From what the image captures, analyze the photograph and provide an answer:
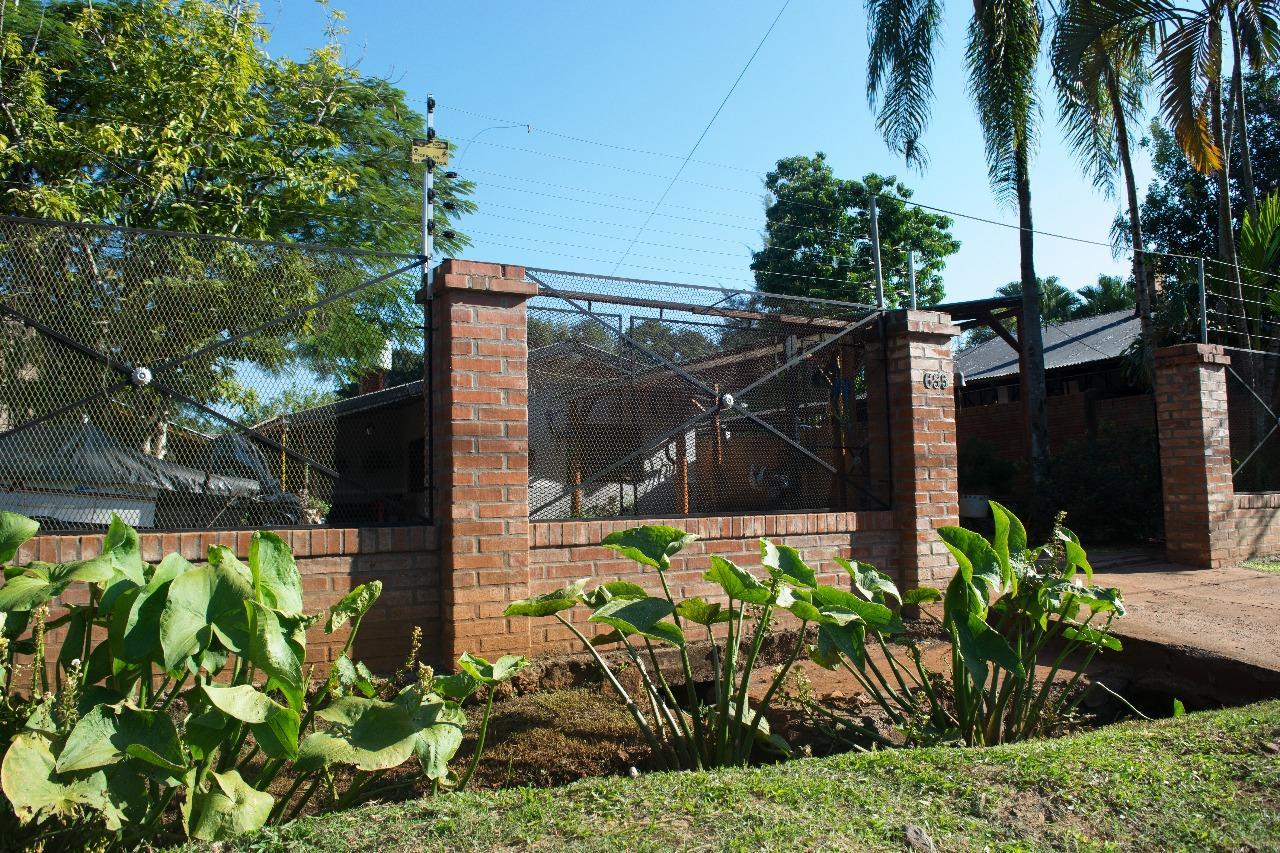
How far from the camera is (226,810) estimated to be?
2371 mm

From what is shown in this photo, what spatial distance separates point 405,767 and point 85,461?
196 cm

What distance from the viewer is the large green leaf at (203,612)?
7.62ft

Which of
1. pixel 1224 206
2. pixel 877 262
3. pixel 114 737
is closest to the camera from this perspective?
pixel 114 737

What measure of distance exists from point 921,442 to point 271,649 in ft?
14.7

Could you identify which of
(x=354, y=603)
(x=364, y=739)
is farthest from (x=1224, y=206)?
(x=364, y=739)

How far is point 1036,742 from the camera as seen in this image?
3297 mm

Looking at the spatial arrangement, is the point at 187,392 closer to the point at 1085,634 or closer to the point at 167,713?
the point at 167,713

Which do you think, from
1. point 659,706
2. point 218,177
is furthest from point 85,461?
point 218,177

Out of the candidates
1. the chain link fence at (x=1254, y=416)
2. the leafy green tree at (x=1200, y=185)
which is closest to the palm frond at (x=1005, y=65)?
the chain link fence at (x=1254, y=416)

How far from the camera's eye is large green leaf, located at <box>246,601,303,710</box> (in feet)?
7.98

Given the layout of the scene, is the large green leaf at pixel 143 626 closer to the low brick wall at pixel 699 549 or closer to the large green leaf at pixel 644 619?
the large green leaf at pixel 644 619

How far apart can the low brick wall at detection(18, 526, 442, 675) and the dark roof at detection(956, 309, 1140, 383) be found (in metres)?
16.3

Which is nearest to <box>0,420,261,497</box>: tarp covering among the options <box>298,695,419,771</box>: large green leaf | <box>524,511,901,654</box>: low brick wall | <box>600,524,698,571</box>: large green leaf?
<box>524,511,901,654</box>: low brick wall

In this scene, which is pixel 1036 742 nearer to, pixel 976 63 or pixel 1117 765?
pixel 1117 765
